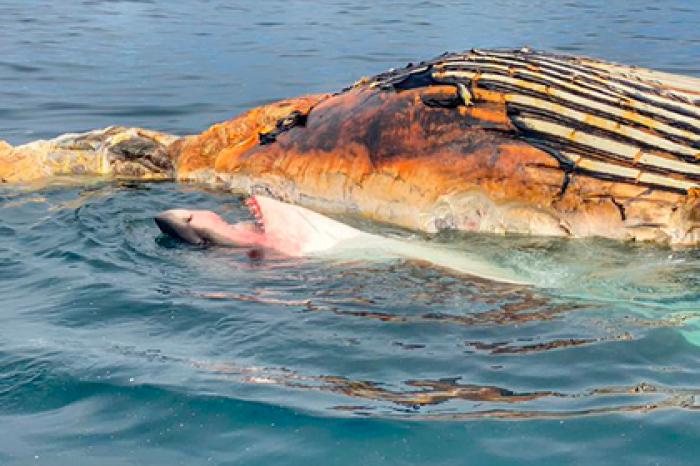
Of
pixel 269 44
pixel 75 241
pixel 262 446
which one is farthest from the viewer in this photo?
pixel 269 44

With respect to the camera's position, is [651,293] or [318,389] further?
[651,293]

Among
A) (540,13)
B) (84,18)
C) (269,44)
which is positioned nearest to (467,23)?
(540,13)

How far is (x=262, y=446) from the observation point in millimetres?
4453

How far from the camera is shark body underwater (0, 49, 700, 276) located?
6996 millimetres

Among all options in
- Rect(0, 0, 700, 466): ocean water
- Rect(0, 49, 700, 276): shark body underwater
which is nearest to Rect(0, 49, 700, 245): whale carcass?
Rect(0, 49, 700, 276): shark body underwater

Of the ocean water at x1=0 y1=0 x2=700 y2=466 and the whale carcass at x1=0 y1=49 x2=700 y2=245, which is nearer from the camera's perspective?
the ocean water at x1=0 y1=0 x2=700 y2=466

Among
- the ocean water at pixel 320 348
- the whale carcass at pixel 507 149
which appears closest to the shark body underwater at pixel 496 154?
the whale carcass at pixel 507 149

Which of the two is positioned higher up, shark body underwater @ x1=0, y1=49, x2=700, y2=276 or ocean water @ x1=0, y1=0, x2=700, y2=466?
shark body underwater @ x1=0, y1=49, x2=700, y2=276

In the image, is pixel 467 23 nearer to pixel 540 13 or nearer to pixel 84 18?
pixel 540 13

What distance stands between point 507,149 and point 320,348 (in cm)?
241

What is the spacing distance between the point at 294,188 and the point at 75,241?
5.65 ft

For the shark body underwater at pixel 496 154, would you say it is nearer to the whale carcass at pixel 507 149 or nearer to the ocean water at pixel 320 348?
the whale carcass at pixel 507 149

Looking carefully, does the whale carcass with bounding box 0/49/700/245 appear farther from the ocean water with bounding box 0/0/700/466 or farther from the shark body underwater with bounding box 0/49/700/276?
the ocean water with bounding box 0/0/700/466

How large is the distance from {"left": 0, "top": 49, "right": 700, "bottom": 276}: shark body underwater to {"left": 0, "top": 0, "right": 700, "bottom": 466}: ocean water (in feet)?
0.59
